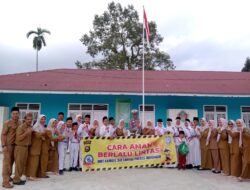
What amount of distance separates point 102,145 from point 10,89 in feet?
21.1

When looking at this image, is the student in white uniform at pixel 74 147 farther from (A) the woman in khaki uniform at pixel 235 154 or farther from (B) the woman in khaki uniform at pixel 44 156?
(A) the woman in khaki uniform at pixel 235 154

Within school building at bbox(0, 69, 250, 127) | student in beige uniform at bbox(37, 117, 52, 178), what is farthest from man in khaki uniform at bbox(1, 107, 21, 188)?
school building at bbox(0, 69, 250, 127)

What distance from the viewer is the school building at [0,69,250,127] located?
13.0 meters

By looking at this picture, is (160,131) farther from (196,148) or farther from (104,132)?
(104,132)

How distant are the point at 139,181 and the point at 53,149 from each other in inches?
98.3

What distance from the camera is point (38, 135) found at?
22.6 ft

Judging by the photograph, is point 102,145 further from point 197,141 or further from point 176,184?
point 197,141

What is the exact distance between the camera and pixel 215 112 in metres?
14.1

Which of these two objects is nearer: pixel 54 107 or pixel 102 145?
pixel 102 145

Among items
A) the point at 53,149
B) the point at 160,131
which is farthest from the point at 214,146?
the point at 53,149

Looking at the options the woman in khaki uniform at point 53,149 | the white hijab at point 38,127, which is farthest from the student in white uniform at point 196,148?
the white hijab at point 38,127

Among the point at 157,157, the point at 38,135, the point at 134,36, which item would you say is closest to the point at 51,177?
the point at 38,135

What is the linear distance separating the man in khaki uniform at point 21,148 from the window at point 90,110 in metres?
6.95

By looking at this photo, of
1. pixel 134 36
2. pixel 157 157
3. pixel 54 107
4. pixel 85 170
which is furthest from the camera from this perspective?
pixel 134 36
